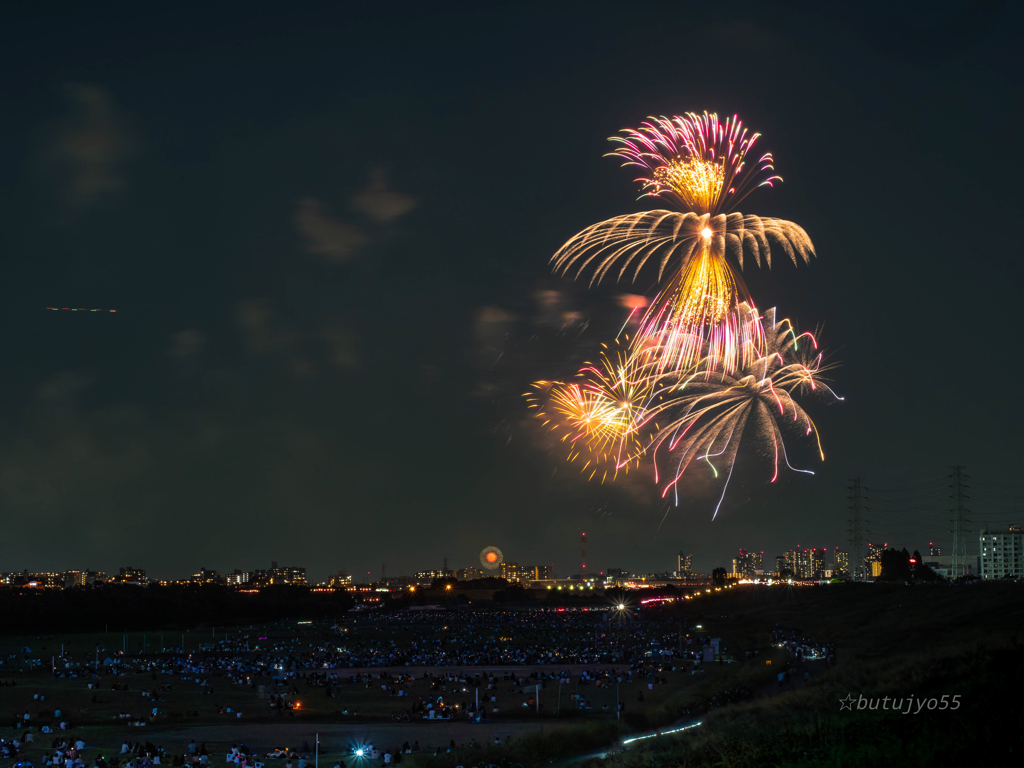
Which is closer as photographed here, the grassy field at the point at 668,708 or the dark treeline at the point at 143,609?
the grassy field at the point at 668,708

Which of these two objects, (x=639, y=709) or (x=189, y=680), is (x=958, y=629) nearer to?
(x=639, y=709)

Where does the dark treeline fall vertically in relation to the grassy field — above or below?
below

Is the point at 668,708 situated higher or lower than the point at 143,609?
higher

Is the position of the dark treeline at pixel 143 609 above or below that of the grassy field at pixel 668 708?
below

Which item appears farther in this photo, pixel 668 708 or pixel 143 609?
pixel 143 609

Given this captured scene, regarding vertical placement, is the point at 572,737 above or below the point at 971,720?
below

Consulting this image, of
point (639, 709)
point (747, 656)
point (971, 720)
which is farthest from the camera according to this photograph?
point (747, 656)

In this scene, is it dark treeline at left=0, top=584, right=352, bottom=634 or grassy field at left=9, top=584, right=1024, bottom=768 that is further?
dark treeline at left=0, top=584, right=352, bottom=634

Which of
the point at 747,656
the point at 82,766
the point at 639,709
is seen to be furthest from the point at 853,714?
the point at 747,656
